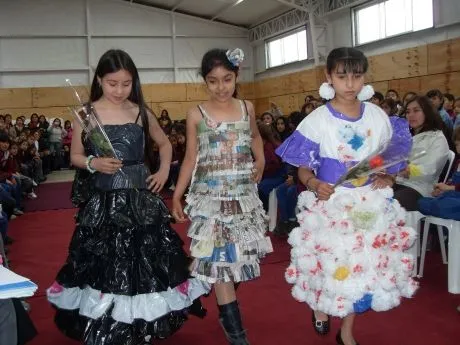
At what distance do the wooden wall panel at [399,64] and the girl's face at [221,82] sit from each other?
8969mm

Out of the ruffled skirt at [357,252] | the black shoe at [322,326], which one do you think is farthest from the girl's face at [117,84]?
the black shoe at [322,326]

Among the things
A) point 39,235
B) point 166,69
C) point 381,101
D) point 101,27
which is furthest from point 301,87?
point 39,235

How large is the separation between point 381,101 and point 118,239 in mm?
4082

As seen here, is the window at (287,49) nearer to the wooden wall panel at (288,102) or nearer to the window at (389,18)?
the wooden wall panel at (288,102)

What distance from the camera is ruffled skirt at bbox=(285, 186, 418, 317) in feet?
7.15

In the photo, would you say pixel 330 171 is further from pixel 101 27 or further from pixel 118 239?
pixel 101 27

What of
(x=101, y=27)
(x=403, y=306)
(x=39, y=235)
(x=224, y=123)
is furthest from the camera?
(x=101, y=27)

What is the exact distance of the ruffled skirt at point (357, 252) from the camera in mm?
2180

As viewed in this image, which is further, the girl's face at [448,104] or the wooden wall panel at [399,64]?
the wooden wall panel at [399,64]

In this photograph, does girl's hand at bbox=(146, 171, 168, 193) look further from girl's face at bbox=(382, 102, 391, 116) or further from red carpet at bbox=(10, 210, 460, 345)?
girl's face at bbox=(382, 102, 391, 116)

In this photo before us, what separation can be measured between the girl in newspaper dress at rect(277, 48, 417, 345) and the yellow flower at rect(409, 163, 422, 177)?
1.38 metres

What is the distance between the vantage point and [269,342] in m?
2.58

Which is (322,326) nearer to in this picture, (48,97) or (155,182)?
(155,182)

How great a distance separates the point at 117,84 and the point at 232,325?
3.96ft
